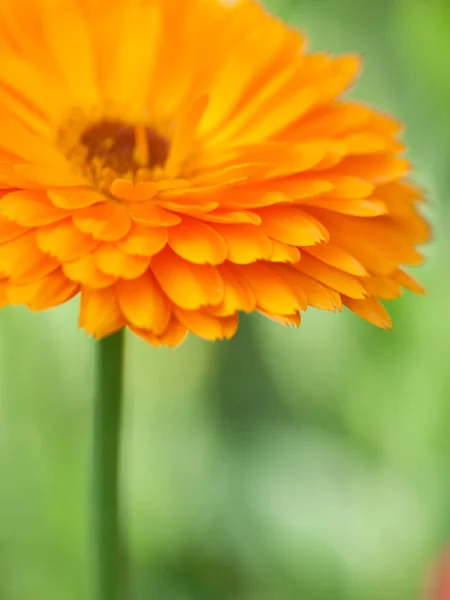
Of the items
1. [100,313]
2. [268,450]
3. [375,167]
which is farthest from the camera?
[268,450]

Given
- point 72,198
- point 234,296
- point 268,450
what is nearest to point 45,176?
point 72,198

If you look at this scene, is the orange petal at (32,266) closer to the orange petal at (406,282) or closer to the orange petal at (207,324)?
the orange petal at (207,324)

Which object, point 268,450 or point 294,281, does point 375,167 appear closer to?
point 294,281

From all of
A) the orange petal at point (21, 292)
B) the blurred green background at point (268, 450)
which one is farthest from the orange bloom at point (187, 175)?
the blurred green background at point (268, 450)

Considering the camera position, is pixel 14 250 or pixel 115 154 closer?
pixel 14 250

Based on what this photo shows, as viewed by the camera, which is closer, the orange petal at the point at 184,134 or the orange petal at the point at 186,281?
the orange petal at the point at 186,281

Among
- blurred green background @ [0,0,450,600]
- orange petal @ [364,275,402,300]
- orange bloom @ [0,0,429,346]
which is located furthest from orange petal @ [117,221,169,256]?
blurred green background @ [0,0,450,600]

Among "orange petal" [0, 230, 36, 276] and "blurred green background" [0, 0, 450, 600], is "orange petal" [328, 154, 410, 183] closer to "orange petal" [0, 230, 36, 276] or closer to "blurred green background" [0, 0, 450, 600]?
"orange petal" [0, 230, 36, 276]
